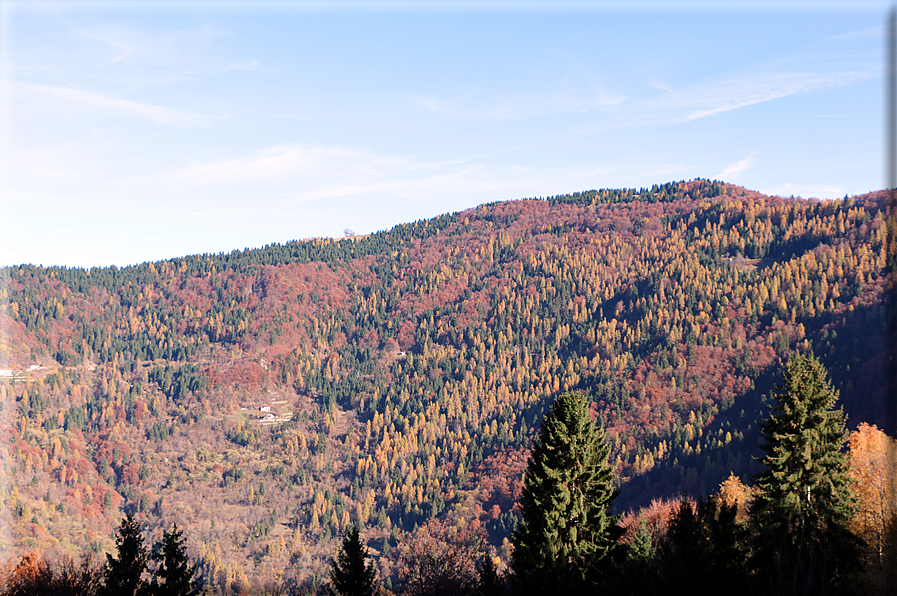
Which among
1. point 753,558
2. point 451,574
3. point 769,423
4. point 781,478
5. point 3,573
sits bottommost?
point 3,573

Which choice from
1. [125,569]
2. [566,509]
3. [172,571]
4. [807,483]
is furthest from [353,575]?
[807,483]

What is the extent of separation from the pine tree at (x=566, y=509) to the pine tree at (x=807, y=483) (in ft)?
30.6

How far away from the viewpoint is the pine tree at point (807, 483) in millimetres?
40188

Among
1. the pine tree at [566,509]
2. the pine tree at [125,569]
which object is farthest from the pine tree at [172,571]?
the pine tree at [566,509]

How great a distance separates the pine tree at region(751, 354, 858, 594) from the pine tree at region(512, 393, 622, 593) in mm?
9323

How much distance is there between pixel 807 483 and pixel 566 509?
561 inches

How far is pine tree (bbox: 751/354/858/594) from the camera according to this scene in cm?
4019

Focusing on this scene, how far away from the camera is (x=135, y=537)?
48.2m

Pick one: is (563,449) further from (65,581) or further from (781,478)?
(65,581)

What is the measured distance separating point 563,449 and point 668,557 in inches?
327

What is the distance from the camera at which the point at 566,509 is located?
4156cm

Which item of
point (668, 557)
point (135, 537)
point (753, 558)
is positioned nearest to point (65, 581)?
point (135, 537)

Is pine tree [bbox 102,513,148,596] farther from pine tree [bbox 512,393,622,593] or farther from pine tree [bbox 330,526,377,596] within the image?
pine tree [bbox 512,393,622,593]

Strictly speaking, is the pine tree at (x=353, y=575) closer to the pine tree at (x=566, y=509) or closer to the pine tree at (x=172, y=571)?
the pine tree at (x=566, y=509)
